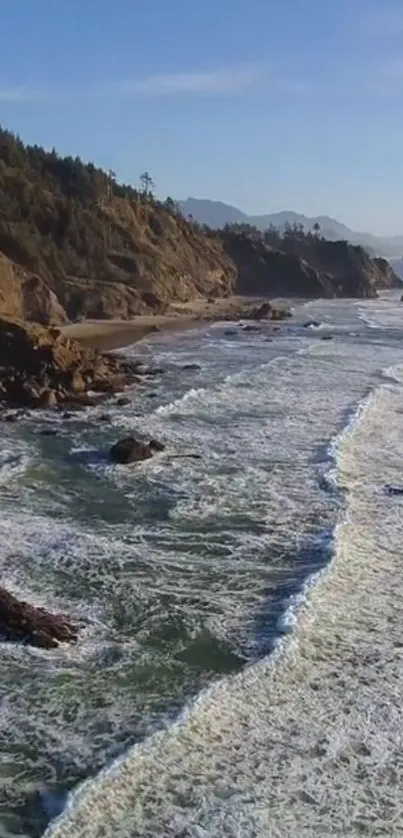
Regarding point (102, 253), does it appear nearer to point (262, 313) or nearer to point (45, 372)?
point (262, 313)

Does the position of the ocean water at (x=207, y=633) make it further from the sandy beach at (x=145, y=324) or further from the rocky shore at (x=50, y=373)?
the sandy beach at (x=145, y=324)

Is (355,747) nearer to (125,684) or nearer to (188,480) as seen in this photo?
(125,684)

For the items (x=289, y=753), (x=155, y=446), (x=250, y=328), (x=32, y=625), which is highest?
(x=250, y=328)

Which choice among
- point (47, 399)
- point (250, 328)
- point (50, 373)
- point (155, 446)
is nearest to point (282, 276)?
point (250, 328)

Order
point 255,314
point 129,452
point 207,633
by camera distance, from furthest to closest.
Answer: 1. point 255,314
2. point 129,452
3. point 207,633

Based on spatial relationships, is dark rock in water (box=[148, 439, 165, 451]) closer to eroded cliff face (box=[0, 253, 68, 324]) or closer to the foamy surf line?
the foamy surf line

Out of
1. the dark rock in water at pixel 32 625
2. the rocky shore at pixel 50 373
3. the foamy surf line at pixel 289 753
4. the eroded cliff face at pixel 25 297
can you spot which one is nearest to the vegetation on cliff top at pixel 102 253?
the eroded cliff face at pixel 25 297

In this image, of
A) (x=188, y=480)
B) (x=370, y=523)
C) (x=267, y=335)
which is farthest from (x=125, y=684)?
(x=267, y=335)
